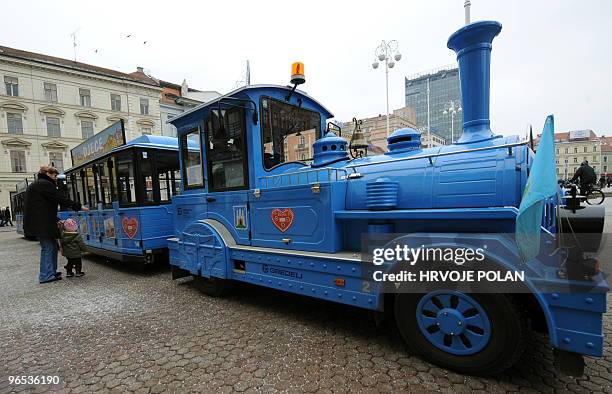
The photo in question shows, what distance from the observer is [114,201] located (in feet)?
21.0

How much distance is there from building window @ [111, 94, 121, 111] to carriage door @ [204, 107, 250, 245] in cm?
3273

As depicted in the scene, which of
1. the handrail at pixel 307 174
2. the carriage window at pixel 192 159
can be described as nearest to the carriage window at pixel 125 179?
the carriage window at pixel 192 159

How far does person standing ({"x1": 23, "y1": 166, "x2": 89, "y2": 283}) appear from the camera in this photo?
17.6 feet

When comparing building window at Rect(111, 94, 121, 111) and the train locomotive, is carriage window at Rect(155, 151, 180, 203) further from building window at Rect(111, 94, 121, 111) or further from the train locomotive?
building window at Rect(111, 94, 121, 111)

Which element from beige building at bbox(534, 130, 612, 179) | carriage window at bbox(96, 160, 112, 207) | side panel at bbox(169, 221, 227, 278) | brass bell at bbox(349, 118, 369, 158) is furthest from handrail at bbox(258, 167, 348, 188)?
beige building at bbox(534, 130, 612, 179)

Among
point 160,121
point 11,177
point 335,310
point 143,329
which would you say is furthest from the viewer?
point 160,121

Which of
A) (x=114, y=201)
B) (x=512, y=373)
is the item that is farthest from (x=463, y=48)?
(x=114, y=201)

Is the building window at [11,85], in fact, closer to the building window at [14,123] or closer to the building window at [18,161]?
the building window at [14,123]

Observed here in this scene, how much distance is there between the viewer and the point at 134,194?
598 cm

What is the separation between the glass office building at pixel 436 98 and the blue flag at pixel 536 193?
2746 cm

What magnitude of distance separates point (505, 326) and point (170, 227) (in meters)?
5.86

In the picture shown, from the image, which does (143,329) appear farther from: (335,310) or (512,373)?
(512,373)

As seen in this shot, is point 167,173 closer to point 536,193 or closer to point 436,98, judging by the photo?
point 536,193

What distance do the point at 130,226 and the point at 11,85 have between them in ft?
99.8
